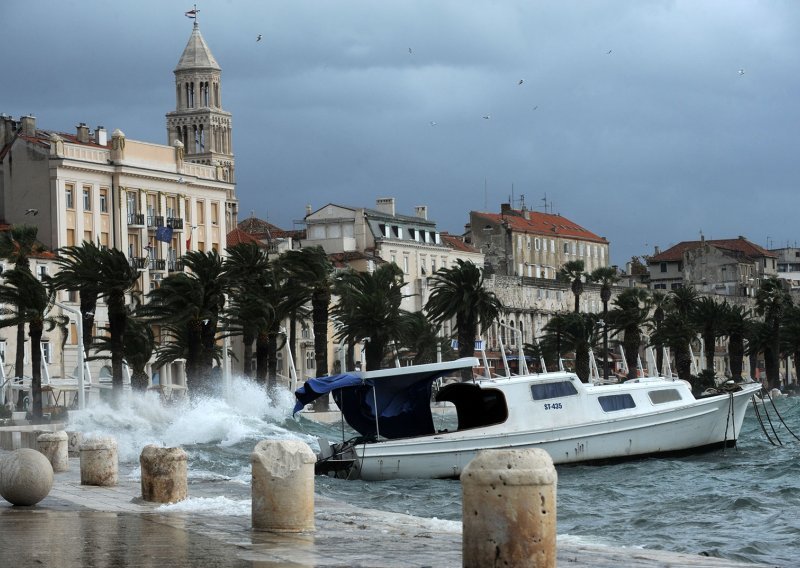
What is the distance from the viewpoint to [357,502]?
33281 millimetres

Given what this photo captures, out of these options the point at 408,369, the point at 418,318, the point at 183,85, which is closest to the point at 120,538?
the point at 408,369

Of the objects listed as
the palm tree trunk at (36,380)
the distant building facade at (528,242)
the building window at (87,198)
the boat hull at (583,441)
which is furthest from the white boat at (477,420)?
the distant building facade at (528,242)

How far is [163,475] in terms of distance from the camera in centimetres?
2331

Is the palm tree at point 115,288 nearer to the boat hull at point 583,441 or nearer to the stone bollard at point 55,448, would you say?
the boat hull at point 583,441

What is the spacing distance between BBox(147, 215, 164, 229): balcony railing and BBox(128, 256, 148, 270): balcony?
2.92 meters

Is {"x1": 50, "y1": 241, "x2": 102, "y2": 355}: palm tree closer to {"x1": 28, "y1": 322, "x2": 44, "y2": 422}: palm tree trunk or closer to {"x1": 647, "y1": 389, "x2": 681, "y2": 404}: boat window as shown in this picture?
{"x1": 28, "y1": 322, "x2": 44, "y2": 422}: palm tree trunk

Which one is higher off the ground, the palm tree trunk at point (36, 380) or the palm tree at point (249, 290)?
the palm tree at point (249, 290)

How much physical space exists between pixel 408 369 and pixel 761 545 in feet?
54.1

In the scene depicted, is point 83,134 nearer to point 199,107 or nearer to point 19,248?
point 19,248

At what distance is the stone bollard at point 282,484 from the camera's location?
18.5 metres

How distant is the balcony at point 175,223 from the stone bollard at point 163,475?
82564 mm

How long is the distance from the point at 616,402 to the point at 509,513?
32502mm

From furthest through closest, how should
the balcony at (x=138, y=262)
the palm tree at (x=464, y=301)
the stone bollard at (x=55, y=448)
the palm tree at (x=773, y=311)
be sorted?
the palm tree at (x=773, y=311), the balcony at (x=138, y=262), the palm tree at (x=464, y=301), the stone bollard at (x=55, y=448)

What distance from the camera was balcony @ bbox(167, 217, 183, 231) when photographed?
105 m
